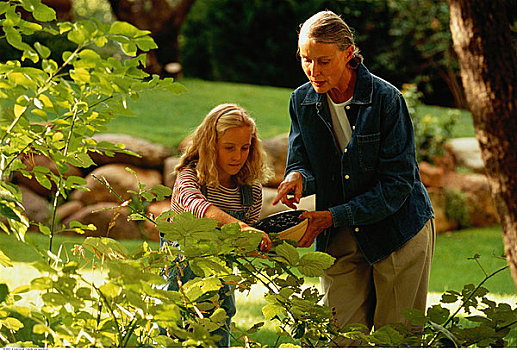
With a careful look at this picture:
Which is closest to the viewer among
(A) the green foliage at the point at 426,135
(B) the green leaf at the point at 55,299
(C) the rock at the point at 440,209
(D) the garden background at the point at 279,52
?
(B) the green leaf at the point at 55,299

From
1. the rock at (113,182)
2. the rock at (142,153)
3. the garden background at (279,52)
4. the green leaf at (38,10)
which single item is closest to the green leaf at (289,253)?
the green leaf at (38,10)

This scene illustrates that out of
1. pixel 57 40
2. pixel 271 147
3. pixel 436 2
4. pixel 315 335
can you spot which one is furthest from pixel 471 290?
pixel 436 2

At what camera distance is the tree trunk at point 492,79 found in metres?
1.81

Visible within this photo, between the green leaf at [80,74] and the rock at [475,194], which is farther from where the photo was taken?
the rock at [475,194]

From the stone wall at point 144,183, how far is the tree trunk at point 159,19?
3698mm

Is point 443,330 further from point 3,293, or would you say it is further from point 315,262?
point 3,293

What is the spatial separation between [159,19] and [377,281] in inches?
368

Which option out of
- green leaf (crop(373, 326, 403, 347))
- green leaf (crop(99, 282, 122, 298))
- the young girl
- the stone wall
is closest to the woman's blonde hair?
the young girl

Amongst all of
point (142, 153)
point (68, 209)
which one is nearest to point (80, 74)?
point (68, 209)

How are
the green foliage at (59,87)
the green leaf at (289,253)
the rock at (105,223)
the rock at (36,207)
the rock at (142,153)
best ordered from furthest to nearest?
the rock at (142,153)
the rock at (36,207)
the rock at (105,223)
the green leaf at (289,253)
the green foliage at (59,87)

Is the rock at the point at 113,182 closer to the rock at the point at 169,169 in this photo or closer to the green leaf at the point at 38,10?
the rock at the point at 169,169

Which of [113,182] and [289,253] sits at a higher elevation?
[289,253]

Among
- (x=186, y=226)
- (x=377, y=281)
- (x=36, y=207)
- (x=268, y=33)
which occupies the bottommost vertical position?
(x=36, y=207)

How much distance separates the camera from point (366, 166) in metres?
2.67
